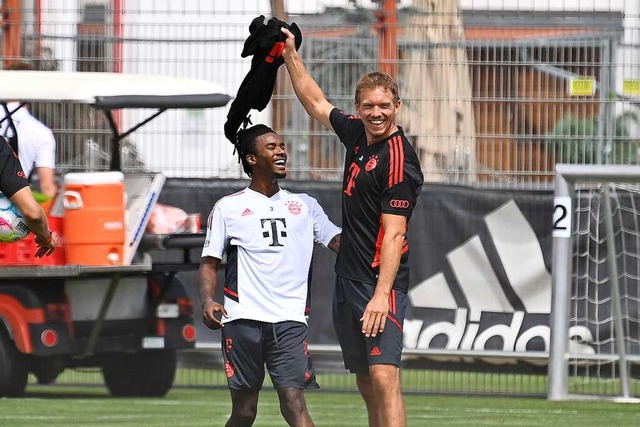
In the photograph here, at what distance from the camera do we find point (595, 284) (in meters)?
13.4

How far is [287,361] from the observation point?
7.91 metres

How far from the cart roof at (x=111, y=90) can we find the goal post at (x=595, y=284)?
2901 mm

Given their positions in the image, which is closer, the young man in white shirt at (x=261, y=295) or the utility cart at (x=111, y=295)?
the young man in white shirt at (x=261, y=295)

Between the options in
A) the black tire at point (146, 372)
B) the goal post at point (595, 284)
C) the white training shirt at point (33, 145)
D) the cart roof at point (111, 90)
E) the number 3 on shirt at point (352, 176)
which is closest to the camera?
the number 3 on shirt at point (352, 176)

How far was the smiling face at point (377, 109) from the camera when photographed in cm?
771

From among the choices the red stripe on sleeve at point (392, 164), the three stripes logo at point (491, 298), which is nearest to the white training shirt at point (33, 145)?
the three stripes logo at point (491, 298)

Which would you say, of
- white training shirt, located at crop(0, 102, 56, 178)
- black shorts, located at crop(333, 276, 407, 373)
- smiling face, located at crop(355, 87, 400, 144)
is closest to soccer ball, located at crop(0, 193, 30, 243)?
black shorts, located at crop(333, 276, 407, 373)

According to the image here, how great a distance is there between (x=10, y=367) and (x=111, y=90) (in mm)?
2214

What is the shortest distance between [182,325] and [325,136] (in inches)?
89.1

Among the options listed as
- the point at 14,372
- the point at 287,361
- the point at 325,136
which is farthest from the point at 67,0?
the point at 287,361

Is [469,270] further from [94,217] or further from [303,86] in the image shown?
[303,86]

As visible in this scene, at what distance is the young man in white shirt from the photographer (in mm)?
7910

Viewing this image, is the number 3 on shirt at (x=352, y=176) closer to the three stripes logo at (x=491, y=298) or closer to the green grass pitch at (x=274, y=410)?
the green grass pitch at (x=274, y=410)

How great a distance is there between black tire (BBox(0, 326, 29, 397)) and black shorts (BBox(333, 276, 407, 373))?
4.66 metres
